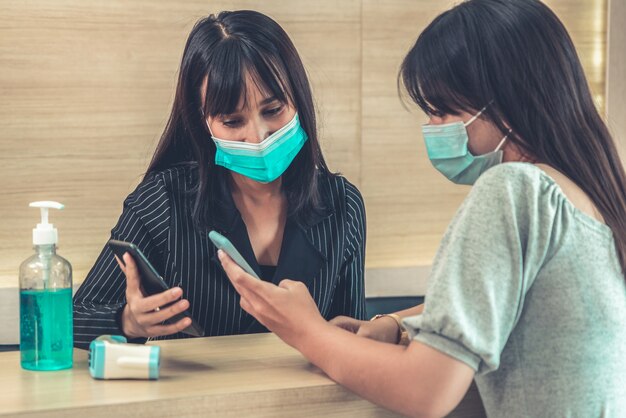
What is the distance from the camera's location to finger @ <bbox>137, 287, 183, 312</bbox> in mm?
1356

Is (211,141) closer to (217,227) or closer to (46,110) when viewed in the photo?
(217,227)

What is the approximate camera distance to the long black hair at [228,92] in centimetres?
175

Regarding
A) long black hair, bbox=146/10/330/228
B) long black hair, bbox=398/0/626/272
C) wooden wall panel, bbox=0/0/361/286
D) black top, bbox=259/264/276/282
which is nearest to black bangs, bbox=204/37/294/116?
long black hair, bbox=146/10/330/228

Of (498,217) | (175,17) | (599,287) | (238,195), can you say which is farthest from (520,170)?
(175,17)

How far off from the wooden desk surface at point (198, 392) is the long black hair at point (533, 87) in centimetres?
39

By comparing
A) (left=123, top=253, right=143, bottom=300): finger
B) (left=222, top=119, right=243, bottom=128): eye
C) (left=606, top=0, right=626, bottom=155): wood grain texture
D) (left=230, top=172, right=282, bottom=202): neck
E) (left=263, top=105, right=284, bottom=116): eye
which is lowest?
(left=123, top=253, right=143, bottom=300): finger


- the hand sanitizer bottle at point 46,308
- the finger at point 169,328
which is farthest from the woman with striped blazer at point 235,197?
the hand sanitizer bottle at point 46,308

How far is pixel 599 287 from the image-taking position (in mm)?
1088

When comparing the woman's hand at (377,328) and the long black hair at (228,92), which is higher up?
the long black hair at (228,92)

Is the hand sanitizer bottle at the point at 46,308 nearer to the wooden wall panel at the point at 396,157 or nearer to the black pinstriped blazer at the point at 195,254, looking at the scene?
the black pinstriped blazer at the point at 195,254

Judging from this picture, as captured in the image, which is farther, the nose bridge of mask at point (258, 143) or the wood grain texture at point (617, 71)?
the wood grain texture at point (617, 71)

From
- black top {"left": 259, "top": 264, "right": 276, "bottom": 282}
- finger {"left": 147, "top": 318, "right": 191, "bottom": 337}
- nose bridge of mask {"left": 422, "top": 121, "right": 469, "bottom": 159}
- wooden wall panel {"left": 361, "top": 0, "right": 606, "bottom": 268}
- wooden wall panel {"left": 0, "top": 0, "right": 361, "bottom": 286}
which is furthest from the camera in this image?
wooden wall panel {"left": 361, "top": 0, "right": 606, "bottom": 268}

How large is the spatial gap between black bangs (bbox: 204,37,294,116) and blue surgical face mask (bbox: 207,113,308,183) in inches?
2.8

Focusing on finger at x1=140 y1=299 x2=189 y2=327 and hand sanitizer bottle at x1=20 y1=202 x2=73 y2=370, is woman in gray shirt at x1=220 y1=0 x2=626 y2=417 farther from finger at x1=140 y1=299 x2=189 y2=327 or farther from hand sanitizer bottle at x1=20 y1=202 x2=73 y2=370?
hand sanitizer bottle at x1=20 y1=202 x2=73 y2=370
